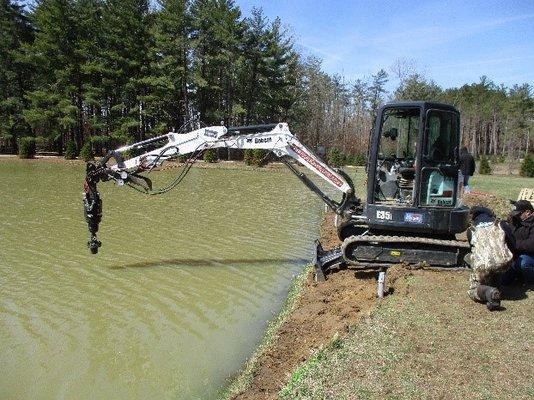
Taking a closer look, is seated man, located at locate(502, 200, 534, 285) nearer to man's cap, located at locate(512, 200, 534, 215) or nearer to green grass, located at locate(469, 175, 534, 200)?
man's cap, located at locate(512, 200, 534, 215)

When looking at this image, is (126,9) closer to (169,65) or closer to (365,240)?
(169,65)

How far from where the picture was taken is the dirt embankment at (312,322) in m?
5.10

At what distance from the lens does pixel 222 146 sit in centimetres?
A: 884

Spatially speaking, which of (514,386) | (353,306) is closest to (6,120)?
(353,306)

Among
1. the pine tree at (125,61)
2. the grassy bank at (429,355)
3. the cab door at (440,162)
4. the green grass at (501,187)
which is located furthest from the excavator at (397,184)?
the pine tree at (125,61)

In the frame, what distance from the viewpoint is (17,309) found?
7.07 metres

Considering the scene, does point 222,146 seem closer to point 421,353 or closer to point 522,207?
point 522,207

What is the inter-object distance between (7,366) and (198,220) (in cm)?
873

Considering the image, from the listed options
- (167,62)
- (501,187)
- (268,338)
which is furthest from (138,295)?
(167,62)

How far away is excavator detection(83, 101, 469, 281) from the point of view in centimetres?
751

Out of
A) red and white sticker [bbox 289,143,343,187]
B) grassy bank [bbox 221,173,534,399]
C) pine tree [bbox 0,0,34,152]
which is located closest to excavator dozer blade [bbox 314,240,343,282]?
red and white sticker [bbox 289,143,343,187]

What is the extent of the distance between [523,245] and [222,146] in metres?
5.33

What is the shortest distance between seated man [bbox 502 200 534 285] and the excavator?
0.81 metres

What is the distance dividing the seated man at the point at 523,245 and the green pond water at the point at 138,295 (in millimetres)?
3706
